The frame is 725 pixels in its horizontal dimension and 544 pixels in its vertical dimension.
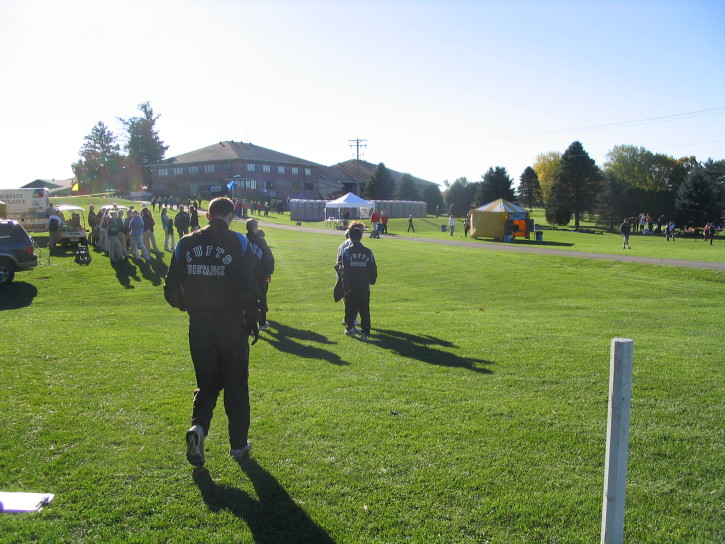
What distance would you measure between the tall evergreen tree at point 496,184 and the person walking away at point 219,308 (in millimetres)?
67151

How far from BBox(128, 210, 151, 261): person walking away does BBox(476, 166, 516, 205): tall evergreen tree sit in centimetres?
→ 5353

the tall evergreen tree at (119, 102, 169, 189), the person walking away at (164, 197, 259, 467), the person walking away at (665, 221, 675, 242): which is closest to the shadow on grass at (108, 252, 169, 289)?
the person walking away at (164, 197, 259, 467)

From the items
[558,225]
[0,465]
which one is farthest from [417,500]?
[558,225]

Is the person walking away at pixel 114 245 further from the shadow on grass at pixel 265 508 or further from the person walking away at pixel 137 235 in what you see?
the shadow on grass at pixel 265 508

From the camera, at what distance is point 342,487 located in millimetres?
4000

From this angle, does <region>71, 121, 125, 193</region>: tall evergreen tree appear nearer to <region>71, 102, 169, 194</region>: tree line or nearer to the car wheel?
<region>71, 102, 169, 194</region>: tree line

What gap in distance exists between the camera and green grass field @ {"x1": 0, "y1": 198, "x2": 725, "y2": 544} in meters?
3.56

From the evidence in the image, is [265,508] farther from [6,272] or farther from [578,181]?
[578,181]

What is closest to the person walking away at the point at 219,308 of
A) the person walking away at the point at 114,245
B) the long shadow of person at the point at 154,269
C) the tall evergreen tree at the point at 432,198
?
the long shadow of person at the point at 154,269

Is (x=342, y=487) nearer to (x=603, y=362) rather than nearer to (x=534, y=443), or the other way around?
(x=534, y=443)

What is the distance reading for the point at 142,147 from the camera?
99.6 meters

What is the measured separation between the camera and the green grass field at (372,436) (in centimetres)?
356

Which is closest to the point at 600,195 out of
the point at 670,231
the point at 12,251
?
the point at 670,231

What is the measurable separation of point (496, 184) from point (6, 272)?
60.0 m
